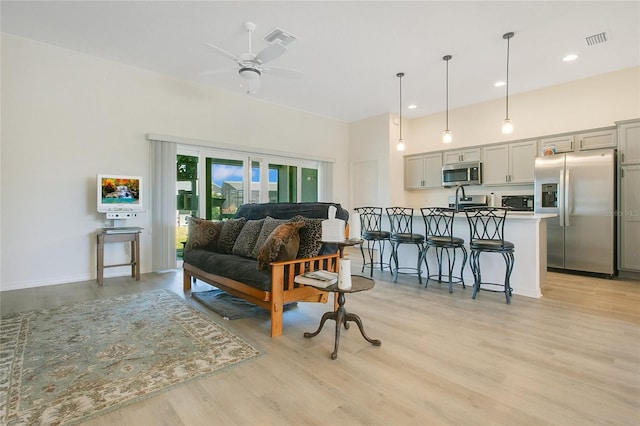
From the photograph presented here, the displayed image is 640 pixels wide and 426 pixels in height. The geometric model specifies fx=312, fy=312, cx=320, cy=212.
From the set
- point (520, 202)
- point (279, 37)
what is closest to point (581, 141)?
point (520, 202)

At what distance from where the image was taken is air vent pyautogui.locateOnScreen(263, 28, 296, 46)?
3.64 metres

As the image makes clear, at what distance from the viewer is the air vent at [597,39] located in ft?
12.3

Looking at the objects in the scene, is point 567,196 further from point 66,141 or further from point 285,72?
point 66,141

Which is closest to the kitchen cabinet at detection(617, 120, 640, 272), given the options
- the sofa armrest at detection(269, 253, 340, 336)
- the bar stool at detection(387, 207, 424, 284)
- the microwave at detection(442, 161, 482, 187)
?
the microwave at detection(442, 161, 482, 187)

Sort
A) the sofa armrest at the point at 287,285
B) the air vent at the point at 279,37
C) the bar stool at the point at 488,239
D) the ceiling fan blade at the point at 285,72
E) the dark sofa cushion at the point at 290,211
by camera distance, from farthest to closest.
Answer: the air vent at the point at 279,37 < the ceiling fan blade at the point at 285,72 < the bar stool at the point at 488,239 < the dark sofa cushion at the point at 290,211 < the sofa armrest at the point at 287,285

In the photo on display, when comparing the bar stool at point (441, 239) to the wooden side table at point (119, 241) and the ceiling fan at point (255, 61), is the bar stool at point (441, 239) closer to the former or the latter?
the ceiling fan at point (255, 61)

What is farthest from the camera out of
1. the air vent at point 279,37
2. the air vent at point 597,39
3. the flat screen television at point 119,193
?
the flat screen television at point 119,193

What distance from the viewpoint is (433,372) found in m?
1.95

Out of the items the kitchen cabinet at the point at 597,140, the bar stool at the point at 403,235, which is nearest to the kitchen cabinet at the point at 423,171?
the kitchen cabinet at the point at 597,140

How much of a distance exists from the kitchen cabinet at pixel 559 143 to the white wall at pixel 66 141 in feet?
19.2

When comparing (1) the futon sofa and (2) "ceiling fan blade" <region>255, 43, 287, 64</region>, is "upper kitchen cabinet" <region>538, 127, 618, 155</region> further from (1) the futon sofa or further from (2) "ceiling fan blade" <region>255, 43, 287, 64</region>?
(2) "ceiling fan blade" <region>255, 43, 287, 64</region>

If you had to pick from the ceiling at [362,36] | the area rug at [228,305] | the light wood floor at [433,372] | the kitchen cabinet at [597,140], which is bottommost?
the light wood floor at [433,372]

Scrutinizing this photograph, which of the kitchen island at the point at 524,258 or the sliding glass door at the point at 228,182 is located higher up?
the sliding glass door at the point at 228,182

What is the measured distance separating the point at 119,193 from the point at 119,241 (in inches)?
26.2
